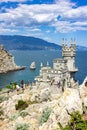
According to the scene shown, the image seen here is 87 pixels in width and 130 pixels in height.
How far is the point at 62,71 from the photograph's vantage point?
52.3 meters

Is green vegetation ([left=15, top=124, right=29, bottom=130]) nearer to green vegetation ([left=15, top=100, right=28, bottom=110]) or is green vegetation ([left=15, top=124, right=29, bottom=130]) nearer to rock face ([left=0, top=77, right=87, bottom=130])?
rock face ([left=0, top=77, right=87, bottom=130])

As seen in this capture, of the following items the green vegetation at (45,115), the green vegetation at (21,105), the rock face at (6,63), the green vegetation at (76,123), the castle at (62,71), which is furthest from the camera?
the rock face at (6,63)

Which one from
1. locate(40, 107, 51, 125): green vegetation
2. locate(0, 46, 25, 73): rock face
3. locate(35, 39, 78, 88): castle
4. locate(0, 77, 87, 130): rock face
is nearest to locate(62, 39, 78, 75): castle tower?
locate(35, 39, 78, 88): castle

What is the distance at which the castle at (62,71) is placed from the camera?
50.8 meters

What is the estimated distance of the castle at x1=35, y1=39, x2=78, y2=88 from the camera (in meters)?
50.8

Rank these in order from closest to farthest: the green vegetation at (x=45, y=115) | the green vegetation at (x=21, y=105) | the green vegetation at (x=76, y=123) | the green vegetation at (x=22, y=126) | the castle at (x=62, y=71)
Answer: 1. the green vegetation at (x=76, y=123)
2. the green vegetation at (x=22, y=126)
3. the green vegetation at (x=45, y=115)
4. the green vegetation at (x=21, y=105)
5. the castle at (x=62, y=71)

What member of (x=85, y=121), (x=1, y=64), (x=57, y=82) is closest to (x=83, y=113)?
(x=85, y=121)

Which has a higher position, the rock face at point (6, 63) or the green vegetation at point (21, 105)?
the green vegetation at point (21, 105)

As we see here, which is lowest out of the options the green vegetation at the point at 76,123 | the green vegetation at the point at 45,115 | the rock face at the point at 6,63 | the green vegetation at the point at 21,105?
the rock face at the point at 6,63

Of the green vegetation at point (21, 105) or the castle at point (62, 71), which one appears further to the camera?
the castle at point (62, 71)

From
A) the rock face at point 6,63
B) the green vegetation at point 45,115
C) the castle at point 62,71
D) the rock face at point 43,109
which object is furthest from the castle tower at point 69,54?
the rock face at point 6,63

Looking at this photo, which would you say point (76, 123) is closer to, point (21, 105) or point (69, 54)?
point (21, 105)

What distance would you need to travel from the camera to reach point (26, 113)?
32.7 meters

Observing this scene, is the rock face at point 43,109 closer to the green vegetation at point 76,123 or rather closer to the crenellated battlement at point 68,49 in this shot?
the green vegetation at point 76,123
